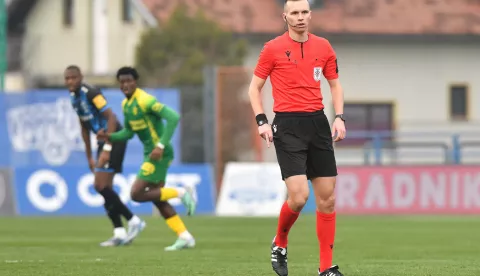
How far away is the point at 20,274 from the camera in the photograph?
457 inches

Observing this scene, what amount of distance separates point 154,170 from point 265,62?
4.95 m

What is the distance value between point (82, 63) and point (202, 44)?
7.17 metres

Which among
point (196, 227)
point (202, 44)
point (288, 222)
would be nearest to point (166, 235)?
point (196, 227)

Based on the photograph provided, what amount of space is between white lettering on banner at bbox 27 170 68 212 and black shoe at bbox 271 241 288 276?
608 inches

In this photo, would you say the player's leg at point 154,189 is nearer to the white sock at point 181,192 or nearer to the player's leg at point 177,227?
the white sock at point 181,192

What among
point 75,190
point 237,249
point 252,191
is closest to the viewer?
point 237,249

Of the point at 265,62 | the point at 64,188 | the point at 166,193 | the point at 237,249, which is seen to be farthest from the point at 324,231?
the point at 64,188

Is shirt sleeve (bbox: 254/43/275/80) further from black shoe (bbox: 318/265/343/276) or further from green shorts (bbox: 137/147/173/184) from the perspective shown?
green shorts (bbox: 137/147/173/184)

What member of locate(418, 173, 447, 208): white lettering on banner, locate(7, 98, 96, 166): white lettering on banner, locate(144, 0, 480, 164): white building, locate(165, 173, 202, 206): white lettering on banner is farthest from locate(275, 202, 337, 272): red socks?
locate(144, 0, 480, 164): white building

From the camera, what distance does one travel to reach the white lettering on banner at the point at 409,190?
25953 mm

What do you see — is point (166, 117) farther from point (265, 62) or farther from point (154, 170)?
point (265, 62)

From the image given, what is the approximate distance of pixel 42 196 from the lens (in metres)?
26.1

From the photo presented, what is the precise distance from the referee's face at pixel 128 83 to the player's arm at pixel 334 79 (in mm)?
4675

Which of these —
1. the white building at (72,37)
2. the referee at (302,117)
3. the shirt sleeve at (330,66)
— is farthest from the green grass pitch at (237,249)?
the white building at (72,37)
